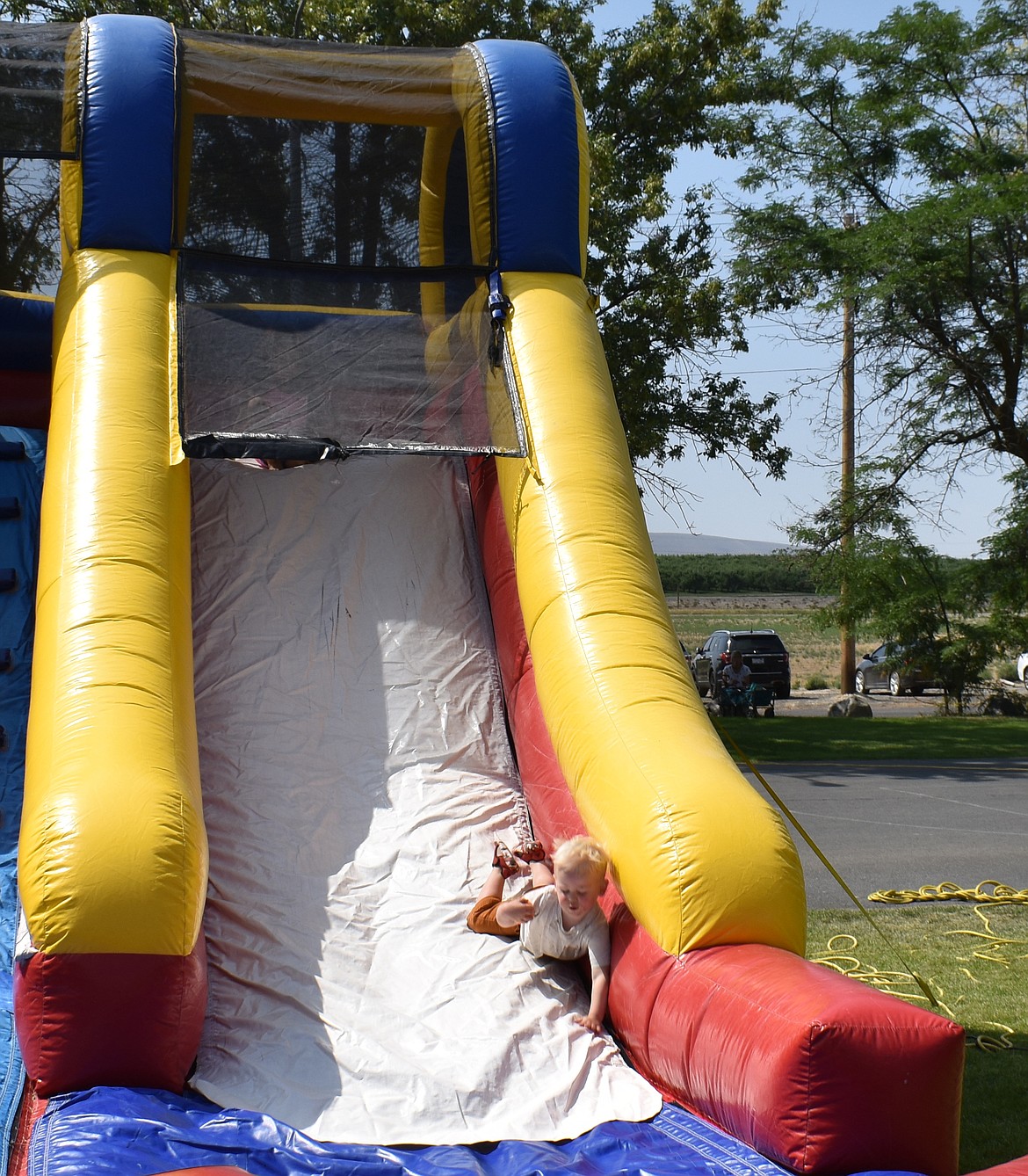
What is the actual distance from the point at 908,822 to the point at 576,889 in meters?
6.69

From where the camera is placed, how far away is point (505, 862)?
162 inches

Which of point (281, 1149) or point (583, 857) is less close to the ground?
point (583, 857)

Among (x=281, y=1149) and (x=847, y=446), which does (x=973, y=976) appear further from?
(x=847, y=446)

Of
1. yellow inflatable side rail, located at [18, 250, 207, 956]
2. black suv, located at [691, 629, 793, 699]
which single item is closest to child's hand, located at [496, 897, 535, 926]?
yellow inflatable side rail, located at [18, 250, 207, 956]

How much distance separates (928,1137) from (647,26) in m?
14.0

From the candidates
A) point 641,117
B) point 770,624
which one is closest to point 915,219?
point 641,117

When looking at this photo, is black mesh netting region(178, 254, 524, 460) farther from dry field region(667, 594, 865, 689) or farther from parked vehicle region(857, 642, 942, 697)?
dry field region(667, 594, 865, 689)

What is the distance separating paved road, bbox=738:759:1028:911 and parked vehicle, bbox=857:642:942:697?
588 cm

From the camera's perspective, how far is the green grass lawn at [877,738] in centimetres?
1403

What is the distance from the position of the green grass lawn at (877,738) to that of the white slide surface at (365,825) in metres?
8.37

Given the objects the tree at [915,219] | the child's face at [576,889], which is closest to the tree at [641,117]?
the tree at [915,219]

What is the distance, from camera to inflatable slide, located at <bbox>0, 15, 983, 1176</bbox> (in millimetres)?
3066

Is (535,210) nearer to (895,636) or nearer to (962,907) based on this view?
(962,907)

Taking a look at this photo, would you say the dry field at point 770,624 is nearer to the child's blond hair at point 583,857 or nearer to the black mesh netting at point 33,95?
the black mesh netting at point 33,95
